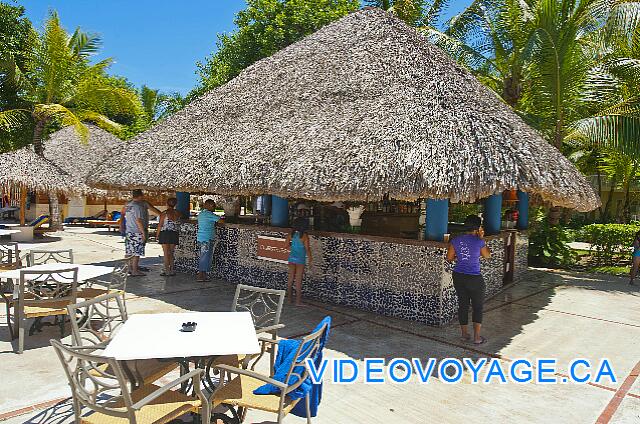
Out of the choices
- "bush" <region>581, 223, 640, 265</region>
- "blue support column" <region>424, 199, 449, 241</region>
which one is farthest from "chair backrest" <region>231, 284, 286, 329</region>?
"bush" <region>581, 223, 640, 265</region>

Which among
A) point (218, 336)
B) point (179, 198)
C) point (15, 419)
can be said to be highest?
point (179, 198)

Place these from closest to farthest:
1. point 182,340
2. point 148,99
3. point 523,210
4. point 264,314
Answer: point 182,340, point 264,314, point 523,210, point 148,99

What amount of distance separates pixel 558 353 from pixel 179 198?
862 centimetres

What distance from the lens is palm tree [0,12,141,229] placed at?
16859 millimetres

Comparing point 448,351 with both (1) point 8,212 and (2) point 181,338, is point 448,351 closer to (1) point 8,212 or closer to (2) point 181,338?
(2) point 181,338

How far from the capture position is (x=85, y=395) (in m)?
2.97

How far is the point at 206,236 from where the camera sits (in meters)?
9.46

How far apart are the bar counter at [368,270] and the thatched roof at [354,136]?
1.17m

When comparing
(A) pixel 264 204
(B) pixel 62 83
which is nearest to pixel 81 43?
(B) pixel 62 83

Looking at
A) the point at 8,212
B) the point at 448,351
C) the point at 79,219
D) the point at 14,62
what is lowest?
the point at 448,351

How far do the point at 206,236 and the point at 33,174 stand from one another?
36.0 ft

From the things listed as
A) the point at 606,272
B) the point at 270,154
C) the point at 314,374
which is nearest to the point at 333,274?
the point at 270,154

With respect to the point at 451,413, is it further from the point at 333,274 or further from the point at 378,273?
the point at 333,274

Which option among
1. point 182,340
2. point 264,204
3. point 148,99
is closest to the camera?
point 182,340
